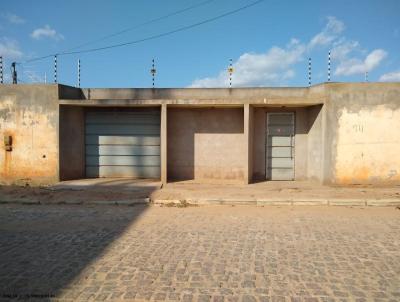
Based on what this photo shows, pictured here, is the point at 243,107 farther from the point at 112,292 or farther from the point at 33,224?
the point at 112,292

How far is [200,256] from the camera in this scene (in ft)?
16.7

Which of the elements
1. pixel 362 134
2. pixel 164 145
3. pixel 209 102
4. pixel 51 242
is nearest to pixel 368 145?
pixel 362 134

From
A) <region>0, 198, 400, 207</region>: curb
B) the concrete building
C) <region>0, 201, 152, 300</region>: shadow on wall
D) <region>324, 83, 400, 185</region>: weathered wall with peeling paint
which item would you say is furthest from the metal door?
<region>0, 201, 152, 300</region>: shadow on wall

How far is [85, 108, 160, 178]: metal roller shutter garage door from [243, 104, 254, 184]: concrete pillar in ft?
11.5

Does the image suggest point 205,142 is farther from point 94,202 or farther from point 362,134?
point 362,134

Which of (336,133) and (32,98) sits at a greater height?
(32,98)

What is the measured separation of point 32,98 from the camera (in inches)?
476

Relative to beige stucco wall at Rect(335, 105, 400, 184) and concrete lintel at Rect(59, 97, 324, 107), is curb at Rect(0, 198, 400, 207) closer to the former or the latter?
beige stucco wall at Rect(335, 105, 400, 184)

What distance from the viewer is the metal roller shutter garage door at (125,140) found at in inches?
522

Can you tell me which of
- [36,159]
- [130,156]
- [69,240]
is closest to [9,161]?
[36,159]

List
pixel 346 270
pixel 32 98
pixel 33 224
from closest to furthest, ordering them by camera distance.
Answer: pixel 346 270 → pixel 33 224 → pixel 32 98

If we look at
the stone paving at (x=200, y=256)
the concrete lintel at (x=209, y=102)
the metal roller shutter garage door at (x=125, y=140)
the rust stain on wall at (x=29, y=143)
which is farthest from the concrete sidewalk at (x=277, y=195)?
the rust stain on wall at (x=29, y=143)

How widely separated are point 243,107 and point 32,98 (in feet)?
24.6

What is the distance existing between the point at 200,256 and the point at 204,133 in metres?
8.19
